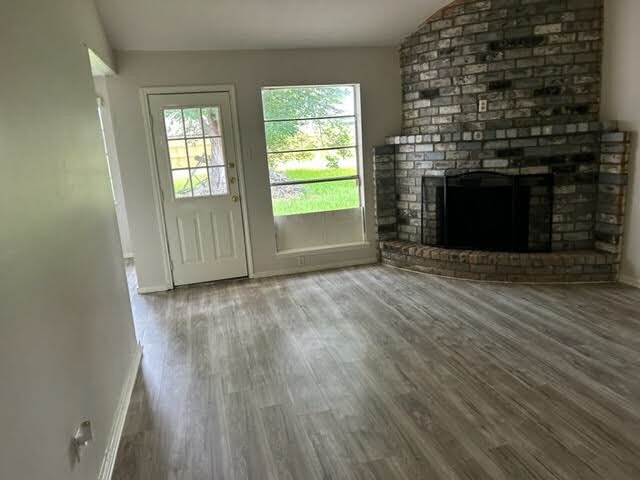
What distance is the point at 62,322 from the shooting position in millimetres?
1659

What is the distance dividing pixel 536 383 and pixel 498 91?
278 centimetres

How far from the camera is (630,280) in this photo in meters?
3.89

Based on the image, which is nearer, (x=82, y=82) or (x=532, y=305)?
(x=82, y=82)

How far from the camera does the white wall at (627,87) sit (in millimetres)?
3633

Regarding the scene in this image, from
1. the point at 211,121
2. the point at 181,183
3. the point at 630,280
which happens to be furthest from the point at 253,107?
the point at 630,280

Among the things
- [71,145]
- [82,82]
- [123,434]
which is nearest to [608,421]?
[123,434]

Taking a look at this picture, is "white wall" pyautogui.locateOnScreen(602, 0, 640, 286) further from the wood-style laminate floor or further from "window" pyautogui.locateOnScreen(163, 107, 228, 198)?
"window" pyautogui.locateOnScreen(163, 107, 228, 198)

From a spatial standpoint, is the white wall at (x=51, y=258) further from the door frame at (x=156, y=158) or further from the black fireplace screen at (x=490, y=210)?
the black fireplace screen at (x=490, y=210)

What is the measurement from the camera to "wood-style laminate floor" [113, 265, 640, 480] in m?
A: 1.93

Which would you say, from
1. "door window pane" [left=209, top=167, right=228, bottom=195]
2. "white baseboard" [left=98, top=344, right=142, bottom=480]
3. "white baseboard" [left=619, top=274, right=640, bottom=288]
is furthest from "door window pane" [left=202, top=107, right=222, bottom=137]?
"white baseboard" [left=619, top=274, right=640, bottom=288]

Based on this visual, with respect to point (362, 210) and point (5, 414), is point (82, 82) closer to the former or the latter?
point (5, 414)

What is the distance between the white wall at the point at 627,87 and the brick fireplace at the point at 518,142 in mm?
68

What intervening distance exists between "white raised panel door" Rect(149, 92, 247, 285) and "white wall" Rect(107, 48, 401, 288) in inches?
5.3

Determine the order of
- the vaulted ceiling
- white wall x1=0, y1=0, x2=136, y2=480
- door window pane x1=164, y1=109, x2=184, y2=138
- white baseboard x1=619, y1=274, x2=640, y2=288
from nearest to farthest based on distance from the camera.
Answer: white wall x1=0, y1=0, x2=136, y2=480 → the vaulted ceiling → white baseboard x1=619, y1=274, x2=640, y2=288 → door window pane x1=164, y1=109, x2=184, y2=138
